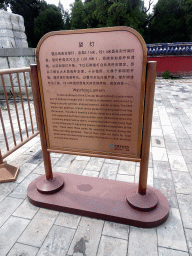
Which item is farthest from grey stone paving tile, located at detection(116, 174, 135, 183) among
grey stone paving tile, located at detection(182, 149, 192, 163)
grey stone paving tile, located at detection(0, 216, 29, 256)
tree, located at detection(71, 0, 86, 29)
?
tree, located at detection(71, 0, 86, 29)

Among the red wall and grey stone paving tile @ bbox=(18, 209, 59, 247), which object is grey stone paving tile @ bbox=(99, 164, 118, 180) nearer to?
grey stone paving tile @ bbox=(18, 209, 59, 247)

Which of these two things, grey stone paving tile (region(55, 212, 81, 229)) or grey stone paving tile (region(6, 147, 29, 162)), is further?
grey stone paving tile (region(6, 147, 29, 162))

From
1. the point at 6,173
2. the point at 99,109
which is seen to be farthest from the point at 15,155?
the point at 99,109

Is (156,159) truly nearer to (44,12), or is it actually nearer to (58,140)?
(58,140)

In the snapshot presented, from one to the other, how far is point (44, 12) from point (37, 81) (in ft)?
95.9

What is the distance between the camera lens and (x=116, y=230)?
1.78m

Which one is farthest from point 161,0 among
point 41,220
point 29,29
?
point 41,220

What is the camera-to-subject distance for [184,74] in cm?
1296

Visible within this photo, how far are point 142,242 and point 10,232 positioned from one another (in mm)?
1249

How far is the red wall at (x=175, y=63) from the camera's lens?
42.4 feet

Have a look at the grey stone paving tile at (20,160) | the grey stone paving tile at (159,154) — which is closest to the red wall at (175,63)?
the grey stone paving tile at (159,154)

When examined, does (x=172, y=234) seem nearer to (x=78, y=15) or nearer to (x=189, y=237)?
(x=189, y=237)

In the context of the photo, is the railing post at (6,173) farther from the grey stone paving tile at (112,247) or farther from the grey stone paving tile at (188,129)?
the grey stone paving tile at (188,129)

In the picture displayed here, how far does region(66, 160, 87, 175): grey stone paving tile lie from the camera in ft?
9.05
